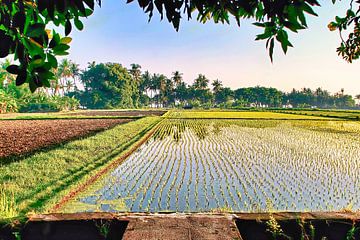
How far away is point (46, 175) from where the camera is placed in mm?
5969

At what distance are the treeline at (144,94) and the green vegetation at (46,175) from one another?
28169 millimetres

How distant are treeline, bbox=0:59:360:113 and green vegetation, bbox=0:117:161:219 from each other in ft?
92.4

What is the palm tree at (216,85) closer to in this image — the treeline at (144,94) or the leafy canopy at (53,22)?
the treeline at (144,94)

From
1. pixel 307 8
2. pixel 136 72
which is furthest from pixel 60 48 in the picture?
pixel 136 72

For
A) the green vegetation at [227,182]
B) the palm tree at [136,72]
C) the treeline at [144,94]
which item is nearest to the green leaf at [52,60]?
the green vegetation at [227,182]

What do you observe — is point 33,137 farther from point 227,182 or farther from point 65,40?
point 65,40

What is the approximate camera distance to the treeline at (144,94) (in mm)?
52125

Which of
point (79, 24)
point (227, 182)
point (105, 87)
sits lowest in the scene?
point (227, 182)

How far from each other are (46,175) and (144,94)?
79.6 metres

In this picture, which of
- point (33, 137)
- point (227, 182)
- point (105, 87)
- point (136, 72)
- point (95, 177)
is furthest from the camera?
point (136, 72)

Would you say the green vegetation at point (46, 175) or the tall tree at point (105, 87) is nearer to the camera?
the green vegetation at point (46, 175)

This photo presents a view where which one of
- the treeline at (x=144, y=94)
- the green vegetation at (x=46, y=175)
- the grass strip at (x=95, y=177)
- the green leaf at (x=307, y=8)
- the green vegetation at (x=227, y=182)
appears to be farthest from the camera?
the treeline at (x=144, y=94)

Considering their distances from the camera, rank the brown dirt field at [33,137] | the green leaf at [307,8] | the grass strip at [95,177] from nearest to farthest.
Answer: the green leaf at [307,8] → the grass strip at [95,177] → the brown dirt field at [33,137]

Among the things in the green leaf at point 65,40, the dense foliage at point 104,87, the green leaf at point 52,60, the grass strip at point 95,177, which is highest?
the dense foliage at point 104,87
